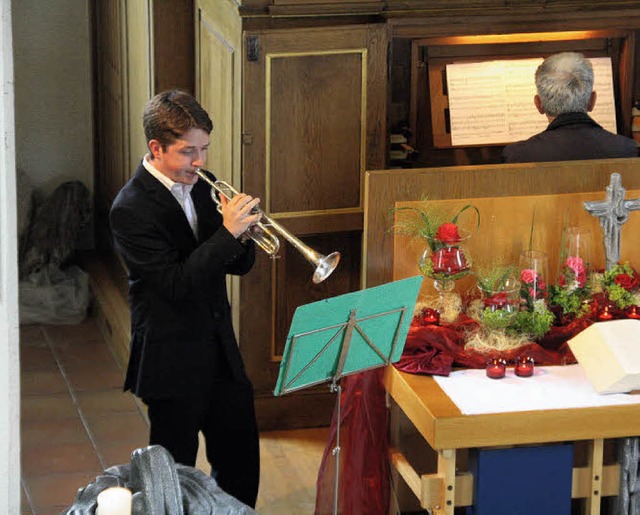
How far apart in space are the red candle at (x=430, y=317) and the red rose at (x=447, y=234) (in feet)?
0.86

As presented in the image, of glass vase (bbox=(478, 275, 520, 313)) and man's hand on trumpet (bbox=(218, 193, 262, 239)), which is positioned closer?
man's hand on trumpet (bbox=(218, 193, 262, 239))

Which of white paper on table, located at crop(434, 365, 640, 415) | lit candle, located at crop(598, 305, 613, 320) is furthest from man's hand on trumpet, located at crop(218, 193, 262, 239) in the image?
lit candle, located at crop(598, 305, 613, 320)

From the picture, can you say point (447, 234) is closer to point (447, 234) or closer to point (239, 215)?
point (447, 234)

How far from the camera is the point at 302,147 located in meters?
5.97

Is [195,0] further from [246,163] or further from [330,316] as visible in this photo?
[330,316]

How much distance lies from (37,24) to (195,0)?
80.2 inches

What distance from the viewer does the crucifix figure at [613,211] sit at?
5.03 meters

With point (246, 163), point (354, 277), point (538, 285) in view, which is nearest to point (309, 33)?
point (246, 163)

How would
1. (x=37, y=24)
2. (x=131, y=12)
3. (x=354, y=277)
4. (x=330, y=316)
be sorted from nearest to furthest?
(x=330, y=316) → (x=354, y=277) → (x=131, y=12) → (x=37, y=24)

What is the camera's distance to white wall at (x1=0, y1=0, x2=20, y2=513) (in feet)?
11.8

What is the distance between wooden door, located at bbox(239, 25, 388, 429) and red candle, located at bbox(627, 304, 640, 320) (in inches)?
55.7

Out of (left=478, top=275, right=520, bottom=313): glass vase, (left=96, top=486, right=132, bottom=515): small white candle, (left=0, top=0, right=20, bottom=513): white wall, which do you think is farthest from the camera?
(left=478, top=275, right=520, bottom=313): glass vase

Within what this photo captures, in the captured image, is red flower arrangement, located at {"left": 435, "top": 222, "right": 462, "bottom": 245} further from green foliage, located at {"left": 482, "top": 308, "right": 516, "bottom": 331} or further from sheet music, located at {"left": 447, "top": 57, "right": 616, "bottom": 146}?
sheet music, located at {"left": 447, "top": 57, "right": 616, "bottom": 146}

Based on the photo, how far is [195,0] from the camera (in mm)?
6566
